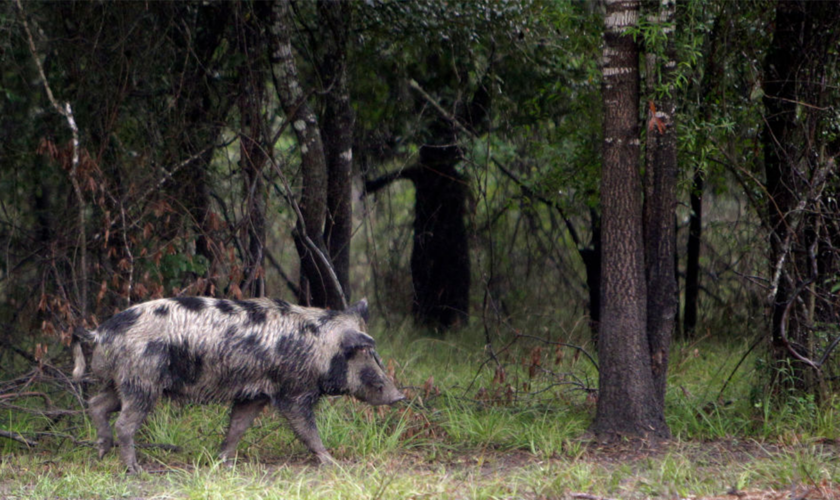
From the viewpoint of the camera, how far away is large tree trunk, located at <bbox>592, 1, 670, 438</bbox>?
695 cm

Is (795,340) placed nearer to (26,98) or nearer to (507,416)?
(507,416)

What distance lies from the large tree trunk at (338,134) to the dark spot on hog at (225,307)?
2842 mm

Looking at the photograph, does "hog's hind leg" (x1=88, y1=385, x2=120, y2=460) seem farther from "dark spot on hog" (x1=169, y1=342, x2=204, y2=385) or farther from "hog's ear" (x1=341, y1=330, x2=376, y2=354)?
"hog's ear" (x1=341, y1=330, x2=376, y2=354)

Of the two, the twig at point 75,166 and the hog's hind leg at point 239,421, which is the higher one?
the twig at point 75,166

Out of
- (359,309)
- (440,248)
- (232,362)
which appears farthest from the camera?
(440,248)

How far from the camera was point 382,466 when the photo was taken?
620 cm

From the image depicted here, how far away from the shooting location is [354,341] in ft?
21.8

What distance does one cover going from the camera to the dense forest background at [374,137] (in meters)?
7.20

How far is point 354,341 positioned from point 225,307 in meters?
0.95

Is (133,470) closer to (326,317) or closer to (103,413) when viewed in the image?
(103,413)

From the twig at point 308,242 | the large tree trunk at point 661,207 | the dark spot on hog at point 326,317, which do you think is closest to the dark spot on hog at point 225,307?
the dark spot on hog at point 326,317

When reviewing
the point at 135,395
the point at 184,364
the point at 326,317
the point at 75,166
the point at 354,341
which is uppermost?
the point at 75,166

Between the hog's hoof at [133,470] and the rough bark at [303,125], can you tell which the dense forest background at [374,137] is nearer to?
the rough bark at [303,125]

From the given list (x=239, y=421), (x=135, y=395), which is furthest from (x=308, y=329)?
Answer: (x=135, y=395)
